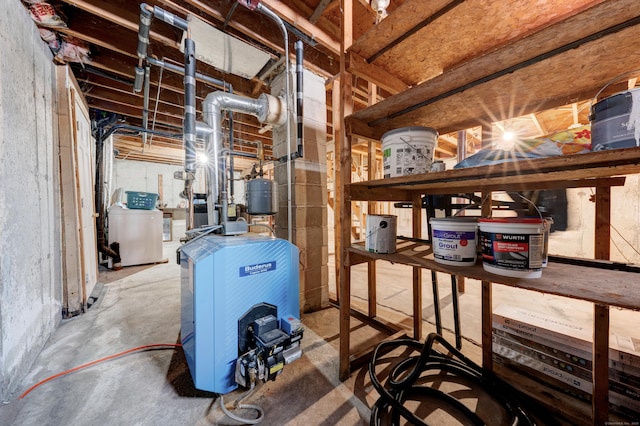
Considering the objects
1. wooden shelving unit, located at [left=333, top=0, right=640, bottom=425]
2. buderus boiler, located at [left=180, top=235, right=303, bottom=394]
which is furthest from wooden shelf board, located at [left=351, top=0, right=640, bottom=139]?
buderus boiler, located at [left=180, top=235, right=303, bottom=394]

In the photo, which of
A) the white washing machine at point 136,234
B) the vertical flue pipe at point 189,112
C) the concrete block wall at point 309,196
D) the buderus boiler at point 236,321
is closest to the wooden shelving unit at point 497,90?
the buderus boiler at point 236,321

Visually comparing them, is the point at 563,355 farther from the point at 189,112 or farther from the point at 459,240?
the point at 189,112

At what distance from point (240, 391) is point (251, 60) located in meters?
2.56

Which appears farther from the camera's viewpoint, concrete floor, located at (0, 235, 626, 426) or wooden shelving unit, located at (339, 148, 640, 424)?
concrete floor, located at (0, 235, 626, 426)

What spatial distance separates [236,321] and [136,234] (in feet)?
11.9

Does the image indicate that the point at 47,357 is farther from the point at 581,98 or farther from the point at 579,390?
the point at 581,98

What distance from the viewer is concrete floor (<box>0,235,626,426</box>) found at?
3.46 ft

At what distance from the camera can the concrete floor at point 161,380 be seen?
105 cm

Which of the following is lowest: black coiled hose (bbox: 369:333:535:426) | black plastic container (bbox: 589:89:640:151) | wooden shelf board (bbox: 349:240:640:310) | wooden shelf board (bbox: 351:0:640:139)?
black coiled hose (bbox: 369:333:535:426)

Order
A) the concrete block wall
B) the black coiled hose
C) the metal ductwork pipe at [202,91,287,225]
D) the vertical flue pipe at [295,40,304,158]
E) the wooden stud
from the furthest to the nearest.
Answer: the concrete block wall < the vertical flue pipe at [295,40,304,158] < the metal ductwork pipe at [202,91,287,225] < the wooden stud < the black coiled hose

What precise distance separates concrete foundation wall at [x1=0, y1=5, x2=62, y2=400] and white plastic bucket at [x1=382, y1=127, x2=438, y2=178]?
1.91 meters

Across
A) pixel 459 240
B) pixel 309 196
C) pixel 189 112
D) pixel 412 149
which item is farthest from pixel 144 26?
pixel 459 240

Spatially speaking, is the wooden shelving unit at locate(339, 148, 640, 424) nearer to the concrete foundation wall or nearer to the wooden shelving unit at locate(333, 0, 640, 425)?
the wooden shelving unit at locate(333, 0, 640, 425)

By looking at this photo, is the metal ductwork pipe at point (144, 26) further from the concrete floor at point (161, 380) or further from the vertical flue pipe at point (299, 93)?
the concrete floor at point (161, 380)
